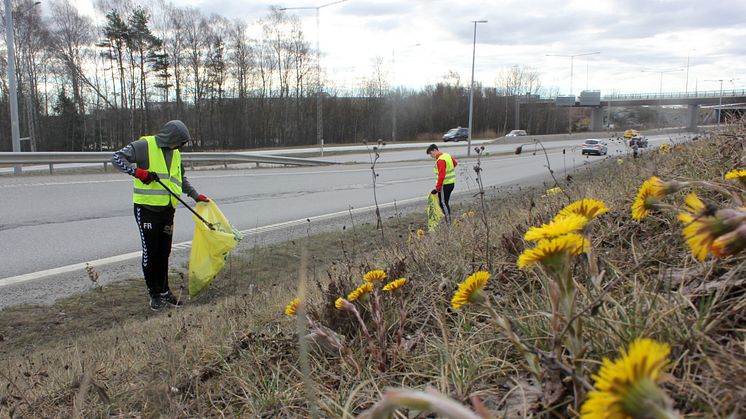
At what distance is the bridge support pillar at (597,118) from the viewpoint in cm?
8969

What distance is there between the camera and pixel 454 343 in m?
2.03

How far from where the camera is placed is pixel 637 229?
274 centimetres

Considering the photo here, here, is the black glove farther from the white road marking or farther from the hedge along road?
the hedge along road

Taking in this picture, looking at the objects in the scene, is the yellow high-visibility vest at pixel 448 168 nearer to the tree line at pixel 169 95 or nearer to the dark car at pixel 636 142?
the dark car at pixel 636 142

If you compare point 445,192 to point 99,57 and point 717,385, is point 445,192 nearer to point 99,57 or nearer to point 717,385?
point 717,385

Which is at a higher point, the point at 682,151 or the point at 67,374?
the point at 682,151

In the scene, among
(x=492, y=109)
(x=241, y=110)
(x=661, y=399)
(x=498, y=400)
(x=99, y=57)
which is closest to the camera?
(x=661, y=399)

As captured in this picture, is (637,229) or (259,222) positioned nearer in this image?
(637,229)

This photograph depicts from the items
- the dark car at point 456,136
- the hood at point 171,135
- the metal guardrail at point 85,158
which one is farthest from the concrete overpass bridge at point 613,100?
the hood at point 171,135

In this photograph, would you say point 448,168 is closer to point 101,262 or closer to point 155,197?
point 155,197

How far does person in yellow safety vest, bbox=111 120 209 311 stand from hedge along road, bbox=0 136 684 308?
3.51 ft

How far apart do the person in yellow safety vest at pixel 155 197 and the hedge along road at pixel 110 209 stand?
1069 millimetres

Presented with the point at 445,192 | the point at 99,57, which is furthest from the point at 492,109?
the point at 445,192

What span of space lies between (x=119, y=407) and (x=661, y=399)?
219 cm
